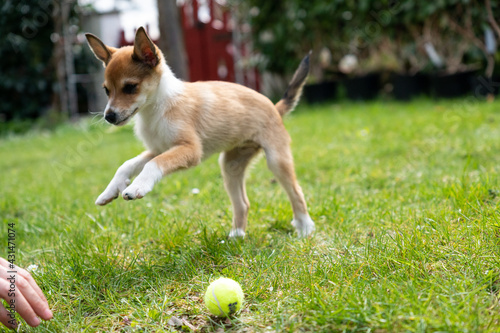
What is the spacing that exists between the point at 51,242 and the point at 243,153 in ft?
4.61

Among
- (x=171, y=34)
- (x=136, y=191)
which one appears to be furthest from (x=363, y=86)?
(x=136, y=191)

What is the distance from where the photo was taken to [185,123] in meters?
2.86

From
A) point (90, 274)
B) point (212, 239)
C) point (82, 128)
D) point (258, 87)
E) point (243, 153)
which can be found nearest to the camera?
point (90, 274)

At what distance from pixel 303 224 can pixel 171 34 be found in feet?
23.0

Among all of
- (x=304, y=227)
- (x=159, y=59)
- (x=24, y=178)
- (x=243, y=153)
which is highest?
(x=159, y=59)

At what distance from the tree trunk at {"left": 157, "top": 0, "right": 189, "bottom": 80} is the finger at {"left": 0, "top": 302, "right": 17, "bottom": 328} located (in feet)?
24.5

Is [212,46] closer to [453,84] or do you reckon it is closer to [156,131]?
[453,84]

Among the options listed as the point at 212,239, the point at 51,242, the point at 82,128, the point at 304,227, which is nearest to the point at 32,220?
the point at 51,242

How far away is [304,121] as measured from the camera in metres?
8.11

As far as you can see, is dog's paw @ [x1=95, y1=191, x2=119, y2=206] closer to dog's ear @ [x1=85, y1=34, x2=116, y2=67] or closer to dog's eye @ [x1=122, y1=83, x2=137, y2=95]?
dog's eye @ [x1=122, y1=83, x2=137, y2=95]

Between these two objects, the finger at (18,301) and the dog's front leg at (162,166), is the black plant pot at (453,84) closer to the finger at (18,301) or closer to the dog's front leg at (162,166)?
the dog's front leg at (162,166)

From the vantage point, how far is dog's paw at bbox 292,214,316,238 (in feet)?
9.87

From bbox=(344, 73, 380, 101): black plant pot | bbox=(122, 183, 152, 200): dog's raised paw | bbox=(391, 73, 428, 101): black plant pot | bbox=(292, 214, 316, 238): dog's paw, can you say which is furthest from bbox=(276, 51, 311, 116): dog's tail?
bbox=(344, 73, 380, 101): black plant pot

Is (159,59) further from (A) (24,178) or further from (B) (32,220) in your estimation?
(A) (24,178)
